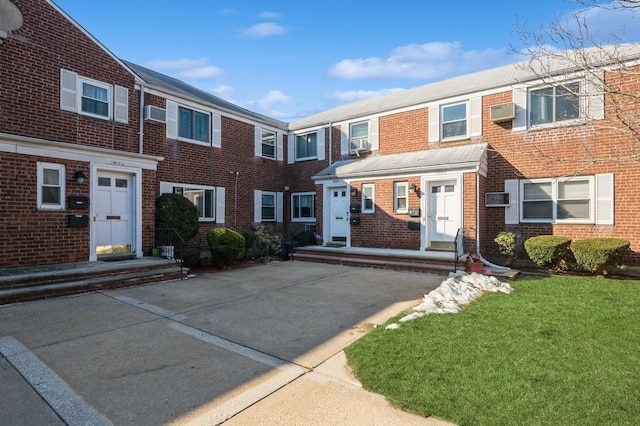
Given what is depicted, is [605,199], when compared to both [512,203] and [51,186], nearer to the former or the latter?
[512,203]

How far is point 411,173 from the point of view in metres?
11.8

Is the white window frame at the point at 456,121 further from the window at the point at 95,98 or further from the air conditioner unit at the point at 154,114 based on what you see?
the window at the point at 95,98

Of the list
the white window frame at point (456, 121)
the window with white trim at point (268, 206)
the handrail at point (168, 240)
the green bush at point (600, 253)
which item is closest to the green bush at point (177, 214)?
the handrail at point (168, 240)

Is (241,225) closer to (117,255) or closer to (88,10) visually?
(117,255)

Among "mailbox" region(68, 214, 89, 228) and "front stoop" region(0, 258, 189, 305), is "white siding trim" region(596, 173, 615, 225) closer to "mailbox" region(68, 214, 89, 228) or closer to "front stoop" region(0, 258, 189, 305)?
"front stoop" region(0, 258, 189, 305)

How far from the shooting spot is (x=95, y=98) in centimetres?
1051

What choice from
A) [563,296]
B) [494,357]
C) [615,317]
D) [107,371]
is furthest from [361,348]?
[563,296]

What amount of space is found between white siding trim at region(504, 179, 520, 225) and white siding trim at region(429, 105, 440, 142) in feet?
9.80

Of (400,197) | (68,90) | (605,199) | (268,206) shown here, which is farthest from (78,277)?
(605,199)

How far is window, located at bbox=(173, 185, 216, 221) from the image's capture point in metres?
13.0

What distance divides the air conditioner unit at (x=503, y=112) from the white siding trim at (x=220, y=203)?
1015cm

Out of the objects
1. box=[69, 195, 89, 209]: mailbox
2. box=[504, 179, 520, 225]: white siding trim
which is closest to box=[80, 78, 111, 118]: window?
box=[69, 195, 89, 209]: mailbox

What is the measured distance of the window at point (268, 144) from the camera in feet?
53.6

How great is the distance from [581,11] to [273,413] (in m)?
6.31
